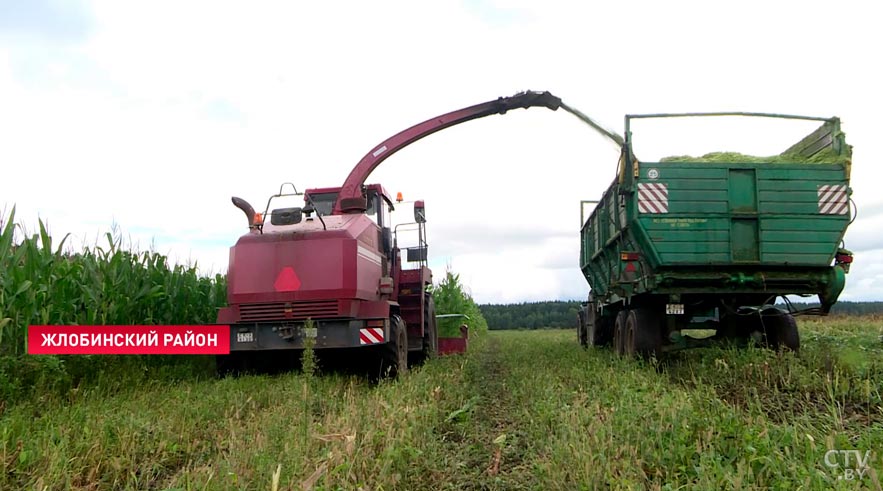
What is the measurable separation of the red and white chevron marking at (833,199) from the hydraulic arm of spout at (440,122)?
4715 millimetres

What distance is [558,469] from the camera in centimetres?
371

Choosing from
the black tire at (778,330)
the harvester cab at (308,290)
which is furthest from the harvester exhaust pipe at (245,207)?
the black tire at (778,330)

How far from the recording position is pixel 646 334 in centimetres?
831

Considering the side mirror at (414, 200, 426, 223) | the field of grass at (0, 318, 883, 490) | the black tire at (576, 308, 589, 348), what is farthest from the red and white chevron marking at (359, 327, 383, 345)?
the black tire at (576, 308, 589, 348)

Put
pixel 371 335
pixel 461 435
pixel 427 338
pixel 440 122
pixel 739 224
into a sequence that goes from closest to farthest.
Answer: pixel 461 435 < pixel 371 335 < pixel 739 224 < pixel 427 338 < pixel 440 122

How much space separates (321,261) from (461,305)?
476 inches

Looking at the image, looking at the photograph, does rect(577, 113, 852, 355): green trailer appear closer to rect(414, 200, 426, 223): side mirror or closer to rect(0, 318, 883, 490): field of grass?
rect(0, 318, 883, 490): field of grass

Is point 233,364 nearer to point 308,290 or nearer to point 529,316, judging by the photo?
point 308,290

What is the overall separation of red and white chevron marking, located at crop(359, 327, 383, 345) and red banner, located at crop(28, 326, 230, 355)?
1.77 metres

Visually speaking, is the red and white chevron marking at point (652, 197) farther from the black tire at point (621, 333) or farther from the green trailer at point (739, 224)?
the black tire at point (621, 333)

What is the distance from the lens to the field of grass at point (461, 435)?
348 cm

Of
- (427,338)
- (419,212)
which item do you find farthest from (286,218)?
(427,338)

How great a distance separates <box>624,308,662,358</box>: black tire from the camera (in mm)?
8273

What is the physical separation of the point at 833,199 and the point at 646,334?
2751mm
